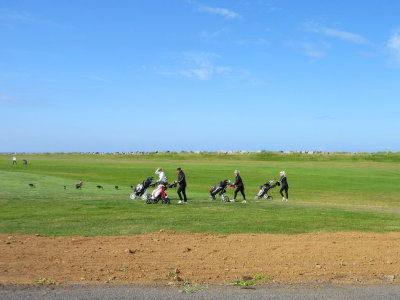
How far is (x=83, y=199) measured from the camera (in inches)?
1166

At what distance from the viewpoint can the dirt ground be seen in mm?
10578

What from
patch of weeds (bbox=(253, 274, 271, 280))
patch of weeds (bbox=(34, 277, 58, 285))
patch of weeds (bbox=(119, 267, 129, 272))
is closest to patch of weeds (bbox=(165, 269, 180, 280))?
patch of weeds (bbox=(119, 267, 129, 272))

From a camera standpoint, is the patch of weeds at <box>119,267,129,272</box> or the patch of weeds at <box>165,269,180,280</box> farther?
the patch of weeds at <box>119,267,129,272</box>

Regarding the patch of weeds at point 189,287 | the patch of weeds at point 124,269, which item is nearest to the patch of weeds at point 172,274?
the patch of weeds at point 189,287

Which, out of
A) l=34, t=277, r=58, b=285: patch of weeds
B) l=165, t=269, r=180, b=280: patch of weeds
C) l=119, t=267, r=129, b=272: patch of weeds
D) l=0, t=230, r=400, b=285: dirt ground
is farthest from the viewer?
l=119, t=267, r=129, b=272: patch of weeds

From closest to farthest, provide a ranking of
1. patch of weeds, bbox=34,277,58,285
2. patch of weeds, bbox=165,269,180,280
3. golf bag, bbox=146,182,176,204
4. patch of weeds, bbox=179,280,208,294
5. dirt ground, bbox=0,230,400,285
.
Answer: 1. patch of weeds, bbox=179,280,208,294
2. patch of weeds, bbox=34,277,58,285
3. patch of weeds, bbox=165,269,180,280
4. dirt ground, bbox=0,230,400,285
5. golf bag, bbox=146,182,176,204

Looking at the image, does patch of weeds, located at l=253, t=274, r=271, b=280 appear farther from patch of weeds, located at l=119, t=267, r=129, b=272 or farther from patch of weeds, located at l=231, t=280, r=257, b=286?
patch of weeds, located at l=119, t=267, r=129, b=272

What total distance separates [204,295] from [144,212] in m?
14.6

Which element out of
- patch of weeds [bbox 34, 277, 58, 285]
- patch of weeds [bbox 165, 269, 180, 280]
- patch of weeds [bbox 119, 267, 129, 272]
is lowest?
patch of weeds [bbox 119, 267, 129, 272]

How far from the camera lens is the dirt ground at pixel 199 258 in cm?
1058

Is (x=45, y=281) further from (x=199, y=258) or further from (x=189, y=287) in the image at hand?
(x=199, y=258)

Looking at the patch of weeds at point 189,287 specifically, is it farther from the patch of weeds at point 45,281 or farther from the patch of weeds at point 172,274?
the patch of weeds at point 45,281

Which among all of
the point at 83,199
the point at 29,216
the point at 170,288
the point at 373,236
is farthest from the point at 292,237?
the point at 83,199

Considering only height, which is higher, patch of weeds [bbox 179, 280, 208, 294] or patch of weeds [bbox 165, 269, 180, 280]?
patch of weeds [bbox 179, 280, 208, 294]
